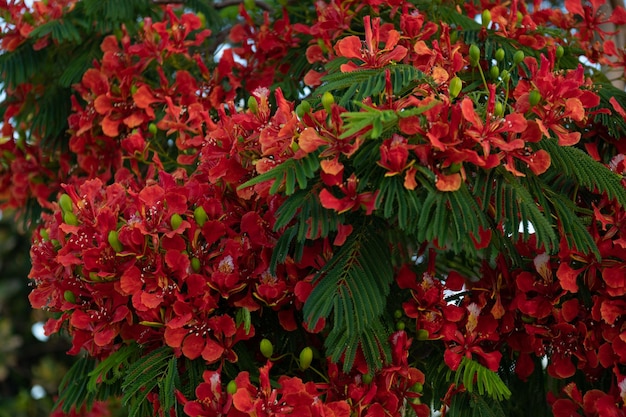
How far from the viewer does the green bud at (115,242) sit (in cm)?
198

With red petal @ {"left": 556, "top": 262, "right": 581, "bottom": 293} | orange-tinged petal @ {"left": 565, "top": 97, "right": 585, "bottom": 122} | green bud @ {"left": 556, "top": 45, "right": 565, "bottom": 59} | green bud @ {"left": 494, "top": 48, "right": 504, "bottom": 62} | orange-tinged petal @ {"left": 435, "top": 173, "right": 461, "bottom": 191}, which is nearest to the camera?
orange-tinged petal @ {"left": 435, "top": 173, "right": 461, "bottom": 191}

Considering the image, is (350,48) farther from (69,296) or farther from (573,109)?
(69,296)

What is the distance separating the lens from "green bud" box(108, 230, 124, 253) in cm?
198

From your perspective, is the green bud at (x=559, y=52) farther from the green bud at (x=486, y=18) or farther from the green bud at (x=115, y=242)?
the green bud at (x=115, y=242)

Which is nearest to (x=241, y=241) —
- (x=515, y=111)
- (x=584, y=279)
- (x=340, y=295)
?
(x=340, y=295)

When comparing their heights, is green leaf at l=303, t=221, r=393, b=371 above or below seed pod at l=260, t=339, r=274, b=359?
above

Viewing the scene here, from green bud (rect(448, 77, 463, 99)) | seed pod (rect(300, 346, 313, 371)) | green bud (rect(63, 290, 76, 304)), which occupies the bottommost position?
seed pod (rect(300, 346, 313, 371))

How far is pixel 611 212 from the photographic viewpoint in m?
2.13

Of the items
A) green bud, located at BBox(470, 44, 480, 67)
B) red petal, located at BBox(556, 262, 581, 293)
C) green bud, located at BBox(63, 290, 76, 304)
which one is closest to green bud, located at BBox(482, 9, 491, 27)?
green bud, located at BBox(470, 44, 480, 67)

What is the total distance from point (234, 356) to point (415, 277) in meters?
0.49

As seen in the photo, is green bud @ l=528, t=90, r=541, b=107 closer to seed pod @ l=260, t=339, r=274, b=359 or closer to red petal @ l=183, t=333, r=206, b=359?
seed pod @ l=260, t=339, r=274, b=359

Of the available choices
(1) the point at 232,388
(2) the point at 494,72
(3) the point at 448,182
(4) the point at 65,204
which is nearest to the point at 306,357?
(1) the point at 232,388

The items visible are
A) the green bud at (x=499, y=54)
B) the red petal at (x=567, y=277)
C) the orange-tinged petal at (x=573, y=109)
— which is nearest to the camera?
the orange-tinged petal at (x=573, y=109)

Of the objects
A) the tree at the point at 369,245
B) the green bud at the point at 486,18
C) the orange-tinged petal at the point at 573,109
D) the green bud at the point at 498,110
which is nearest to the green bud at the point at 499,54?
the tree at the point at 369,245
